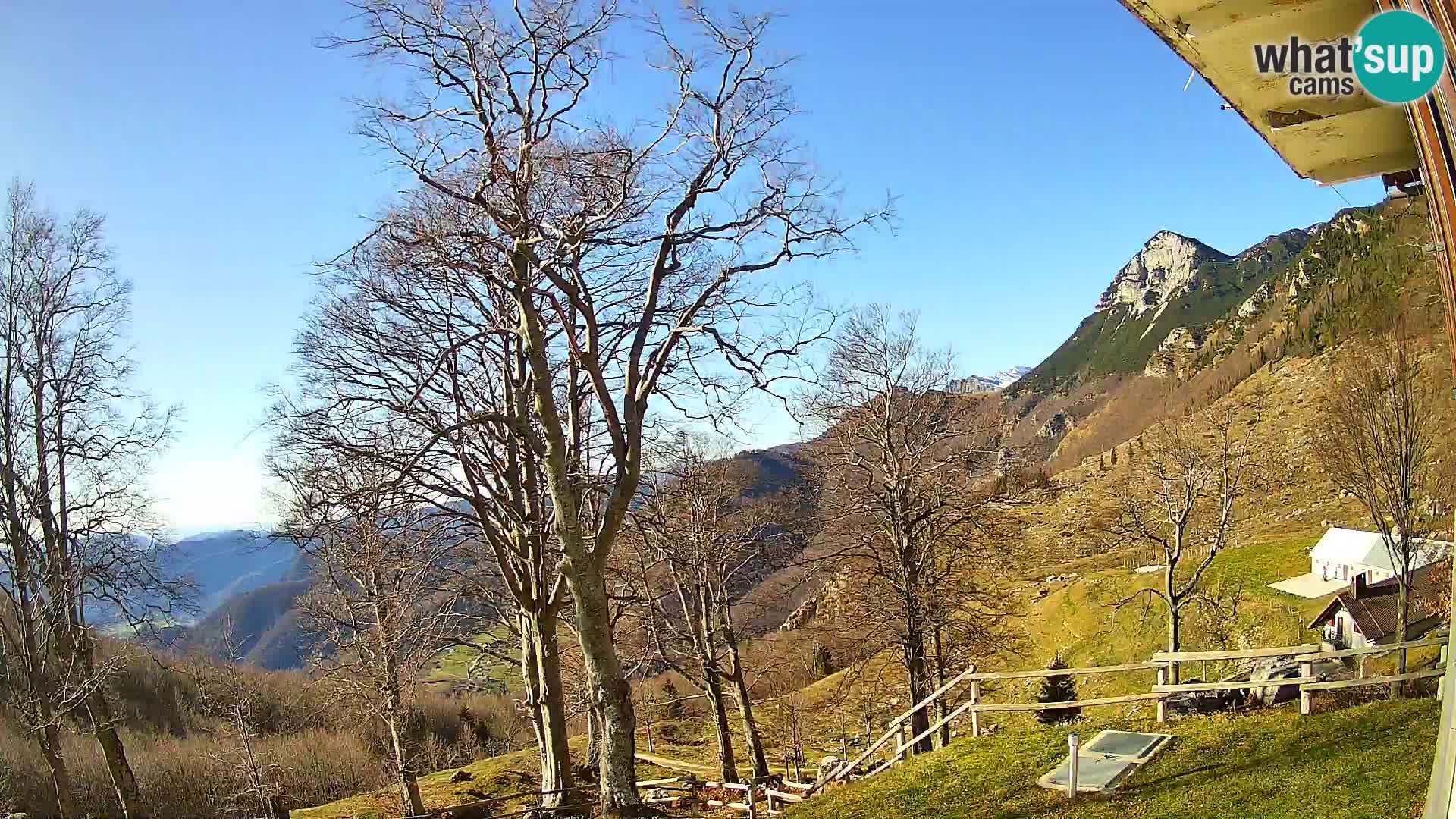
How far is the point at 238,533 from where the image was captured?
13.9 meters

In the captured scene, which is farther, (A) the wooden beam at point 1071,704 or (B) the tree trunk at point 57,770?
(B) the tree trunk at point 57,770

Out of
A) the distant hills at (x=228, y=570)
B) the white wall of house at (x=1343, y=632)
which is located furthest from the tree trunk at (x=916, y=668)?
the distant hills at (x=228, y=570)

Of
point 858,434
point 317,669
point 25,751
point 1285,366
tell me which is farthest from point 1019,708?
point 1285,366

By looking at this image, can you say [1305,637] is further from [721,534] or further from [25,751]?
[25,751]

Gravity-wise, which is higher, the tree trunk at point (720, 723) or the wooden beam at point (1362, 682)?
the wooden beam at point (1362, 682)

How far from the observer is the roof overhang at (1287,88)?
3225mm

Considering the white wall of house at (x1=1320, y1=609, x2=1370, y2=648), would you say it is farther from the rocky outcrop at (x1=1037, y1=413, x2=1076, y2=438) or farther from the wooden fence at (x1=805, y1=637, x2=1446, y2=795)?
the rocky outcrop at (x1=1037, y1=413, x2=1076, y2=438)

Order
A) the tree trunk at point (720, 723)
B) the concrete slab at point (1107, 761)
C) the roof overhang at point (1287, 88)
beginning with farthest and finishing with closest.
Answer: the tree trunk at point (720, 723)
the concrete slab at point (1107, 761)
the roof overhang at point (1287, 88)

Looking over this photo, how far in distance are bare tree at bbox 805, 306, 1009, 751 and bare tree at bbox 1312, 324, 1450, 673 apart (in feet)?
27.1

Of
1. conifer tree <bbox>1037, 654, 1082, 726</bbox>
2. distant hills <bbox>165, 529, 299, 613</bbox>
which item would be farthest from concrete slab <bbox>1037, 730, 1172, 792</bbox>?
distant hills <bbox>165, 529, 299, 613</bbox>

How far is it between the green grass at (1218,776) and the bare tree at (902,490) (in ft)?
18.1

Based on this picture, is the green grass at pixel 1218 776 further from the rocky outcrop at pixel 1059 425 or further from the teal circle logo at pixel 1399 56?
the rocky outcrop at pixel 1059 425

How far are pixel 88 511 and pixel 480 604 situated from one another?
7484mm

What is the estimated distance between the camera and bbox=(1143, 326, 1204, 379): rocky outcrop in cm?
12850
